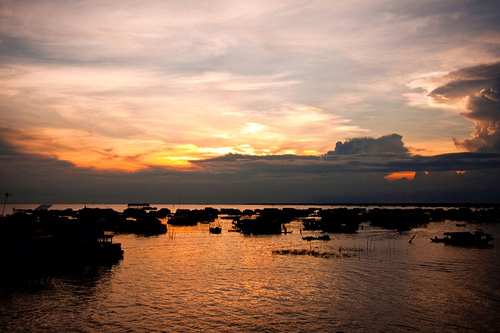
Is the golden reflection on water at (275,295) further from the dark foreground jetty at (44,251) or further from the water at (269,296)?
the dark foreground jetty at (44,251)

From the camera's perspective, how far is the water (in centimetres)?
2677

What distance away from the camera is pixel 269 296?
33.9 m

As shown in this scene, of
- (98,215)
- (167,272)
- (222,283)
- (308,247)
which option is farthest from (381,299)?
(98,215)

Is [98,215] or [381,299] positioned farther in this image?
[98,215]

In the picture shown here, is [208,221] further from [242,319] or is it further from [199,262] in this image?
[242,319]

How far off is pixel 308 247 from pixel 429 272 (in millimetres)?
25880

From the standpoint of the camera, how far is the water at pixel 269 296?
2677cm

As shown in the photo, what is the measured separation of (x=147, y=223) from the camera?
95.6 metres

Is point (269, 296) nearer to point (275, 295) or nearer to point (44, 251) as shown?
point (275, 295)

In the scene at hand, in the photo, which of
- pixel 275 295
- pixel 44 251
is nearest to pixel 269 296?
pixel 275 295

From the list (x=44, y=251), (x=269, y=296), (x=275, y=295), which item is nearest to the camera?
(x=269, y=296)

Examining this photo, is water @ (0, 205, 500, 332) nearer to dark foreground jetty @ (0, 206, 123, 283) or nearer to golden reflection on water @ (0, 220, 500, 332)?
golden reflection on water @ (0, 220, 500, 332)

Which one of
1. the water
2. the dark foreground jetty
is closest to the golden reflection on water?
the water

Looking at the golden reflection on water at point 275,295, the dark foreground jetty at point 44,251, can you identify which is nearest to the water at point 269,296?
the golden reflection on water at point 275,295
